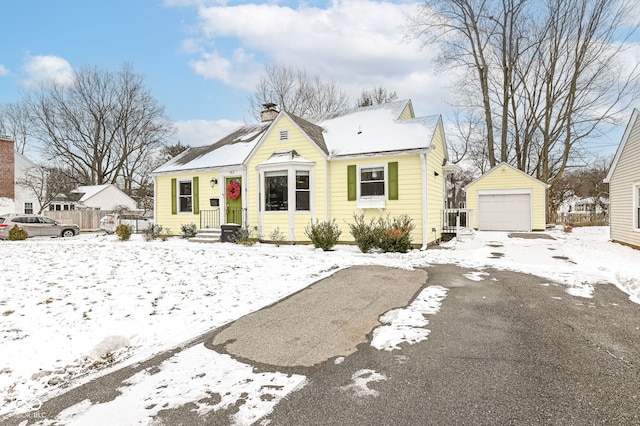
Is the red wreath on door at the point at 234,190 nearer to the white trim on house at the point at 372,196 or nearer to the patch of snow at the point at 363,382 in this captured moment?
the white trim on house at the point at 372,196

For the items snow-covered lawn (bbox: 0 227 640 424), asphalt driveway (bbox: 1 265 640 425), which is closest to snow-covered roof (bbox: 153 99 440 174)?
snow-covered lawn (bbox: 0 227 640 424)

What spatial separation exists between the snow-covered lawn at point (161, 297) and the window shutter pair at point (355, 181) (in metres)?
2.42

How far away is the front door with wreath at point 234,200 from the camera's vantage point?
14328mm

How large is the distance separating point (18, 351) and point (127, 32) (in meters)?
12.9

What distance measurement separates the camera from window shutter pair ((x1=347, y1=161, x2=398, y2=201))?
39.4 ft

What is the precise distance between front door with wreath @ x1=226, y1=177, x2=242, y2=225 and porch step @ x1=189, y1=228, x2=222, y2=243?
29.3 inches

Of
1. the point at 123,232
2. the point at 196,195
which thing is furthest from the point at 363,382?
the point at 123,232

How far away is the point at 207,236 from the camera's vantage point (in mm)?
14383

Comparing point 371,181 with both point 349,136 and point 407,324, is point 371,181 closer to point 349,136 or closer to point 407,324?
point 349,136

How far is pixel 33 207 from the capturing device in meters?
29.4

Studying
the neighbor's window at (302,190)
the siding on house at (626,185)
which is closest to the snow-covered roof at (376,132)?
the neighbor's window at (302,190)

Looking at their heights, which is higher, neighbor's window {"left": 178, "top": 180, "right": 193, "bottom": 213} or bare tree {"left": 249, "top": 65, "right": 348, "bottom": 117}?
bare tree {"left": 249, "top": 65, "right": 348, "bottom": 117}

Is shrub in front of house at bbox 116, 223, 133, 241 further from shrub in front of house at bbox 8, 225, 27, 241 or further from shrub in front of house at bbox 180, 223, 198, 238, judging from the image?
shrub in front of house at bbox 8, 225, 27, 241

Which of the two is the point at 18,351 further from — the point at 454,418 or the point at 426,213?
the point at 426,213
